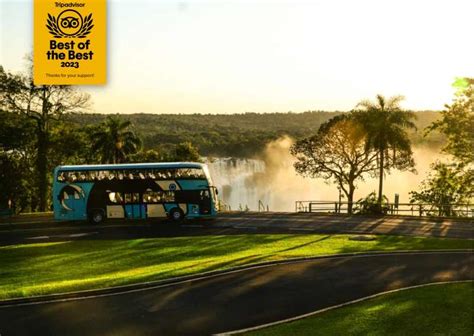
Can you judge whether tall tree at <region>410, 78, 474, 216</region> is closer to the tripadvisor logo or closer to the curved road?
the curved road

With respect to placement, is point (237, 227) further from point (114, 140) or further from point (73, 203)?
point (114, 140)

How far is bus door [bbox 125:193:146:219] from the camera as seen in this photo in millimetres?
39750

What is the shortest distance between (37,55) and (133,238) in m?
12.3

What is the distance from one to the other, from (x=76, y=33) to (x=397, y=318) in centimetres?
2026

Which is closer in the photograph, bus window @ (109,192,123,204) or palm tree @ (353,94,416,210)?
bus window @ (109,192,123,204)

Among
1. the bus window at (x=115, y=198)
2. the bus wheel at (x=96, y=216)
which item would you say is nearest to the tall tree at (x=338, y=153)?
the bus window at (x=115, y=198)

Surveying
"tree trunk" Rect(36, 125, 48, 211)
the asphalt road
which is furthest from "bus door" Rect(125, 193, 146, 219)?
"tree trunk" Rect(36, 125, 48, 211)

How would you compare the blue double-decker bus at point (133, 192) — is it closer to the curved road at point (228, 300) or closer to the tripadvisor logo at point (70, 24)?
the tripadvisor logo at point (70, 24)

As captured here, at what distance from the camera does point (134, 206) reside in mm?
39812

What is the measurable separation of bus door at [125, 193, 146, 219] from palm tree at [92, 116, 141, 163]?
27.8 meters

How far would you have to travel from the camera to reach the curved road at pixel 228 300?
48.9 feet

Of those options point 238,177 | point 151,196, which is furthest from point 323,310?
point 238,177

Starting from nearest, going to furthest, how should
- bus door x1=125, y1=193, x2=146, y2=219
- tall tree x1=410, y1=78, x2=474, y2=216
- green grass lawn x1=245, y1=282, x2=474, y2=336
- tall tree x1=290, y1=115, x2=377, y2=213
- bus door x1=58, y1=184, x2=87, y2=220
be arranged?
green grass lawn x1=245, y1=282, x2=474, y2=336
bus door x1=58, y1=184, x2=87, y2=220
bus door x1=125, y1=193, x2=146, y2=219
tall tree x1=410, y1=78, x2=474, y2=216
tall tree x1=290, y1=115, x2=377, y2=213

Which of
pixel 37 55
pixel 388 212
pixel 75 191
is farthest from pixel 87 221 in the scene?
pixel 388 212
